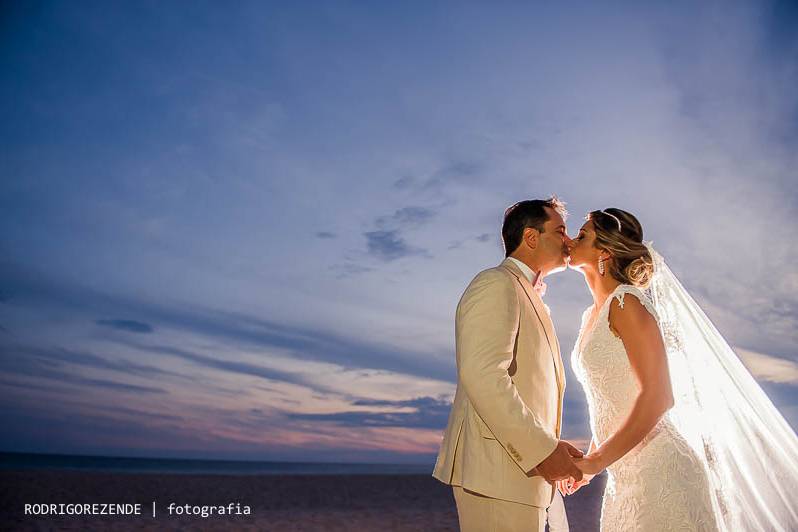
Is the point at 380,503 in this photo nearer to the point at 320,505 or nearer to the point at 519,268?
the point at 320,505

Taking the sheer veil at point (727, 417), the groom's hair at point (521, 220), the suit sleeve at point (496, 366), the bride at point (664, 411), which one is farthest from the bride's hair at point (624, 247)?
the suit sleeve at point (496, 366)

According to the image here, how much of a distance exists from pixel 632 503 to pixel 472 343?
1.24 meters

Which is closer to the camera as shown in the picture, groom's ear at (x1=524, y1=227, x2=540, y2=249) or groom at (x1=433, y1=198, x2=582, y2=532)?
groom at (x1=433, y1=198, x2=582, y2=532)

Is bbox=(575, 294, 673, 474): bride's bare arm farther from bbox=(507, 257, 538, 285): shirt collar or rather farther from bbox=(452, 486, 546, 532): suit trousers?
bbox=(507, 257, 538, 285): shirt collar

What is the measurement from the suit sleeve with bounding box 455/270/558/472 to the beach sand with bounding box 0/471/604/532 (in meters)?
9.54

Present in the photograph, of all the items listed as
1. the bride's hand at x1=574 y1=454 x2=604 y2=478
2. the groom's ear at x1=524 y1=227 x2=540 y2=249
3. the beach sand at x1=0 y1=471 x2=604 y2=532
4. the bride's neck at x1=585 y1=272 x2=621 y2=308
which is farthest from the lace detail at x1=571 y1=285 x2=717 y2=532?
the beach sand at x1=0 y1=471 x2=604 y2=532

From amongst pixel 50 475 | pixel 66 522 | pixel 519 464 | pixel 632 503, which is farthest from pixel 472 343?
pixel 50 475

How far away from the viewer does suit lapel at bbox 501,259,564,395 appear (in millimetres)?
3279

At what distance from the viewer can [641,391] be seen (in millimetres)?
3199

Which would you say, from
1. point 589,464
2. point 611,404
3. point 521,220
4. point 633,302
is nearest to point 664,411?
point 611,404

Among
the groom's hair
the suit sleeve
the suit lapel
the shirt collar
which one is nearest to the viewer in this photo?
the suit sleeve

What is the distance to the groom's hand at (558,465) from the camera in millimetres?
2857

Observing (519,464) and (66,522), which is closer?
(519,464)

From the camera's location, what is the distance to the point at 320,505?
15484mm
